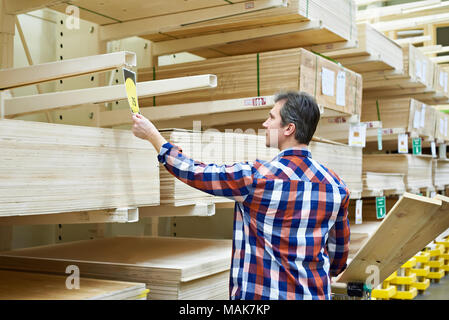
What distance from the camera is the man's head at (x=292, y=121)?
238 cm

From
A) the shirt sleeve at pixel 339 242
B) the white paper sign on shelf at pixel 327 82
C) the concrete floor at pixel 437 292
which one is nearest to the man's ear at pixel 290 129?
the shirt sleeve at pixel 339 242

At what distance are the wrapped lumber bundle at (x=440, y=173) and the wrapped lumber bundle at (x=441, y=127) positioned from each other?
302mm

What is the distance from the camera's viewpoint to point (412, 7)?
639 cm

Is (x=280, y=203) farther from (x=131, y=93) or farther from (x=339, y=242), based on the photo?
(x=131, y=93)

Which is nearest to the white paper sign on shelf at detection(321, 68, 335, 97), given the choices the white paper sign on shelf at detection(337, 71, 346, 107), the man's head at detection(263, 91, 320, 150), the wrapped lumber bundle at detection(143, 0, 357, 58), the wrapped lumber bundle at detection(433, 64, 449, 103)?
the white paper sign on shelf at detection(337, 71, 346, 107)

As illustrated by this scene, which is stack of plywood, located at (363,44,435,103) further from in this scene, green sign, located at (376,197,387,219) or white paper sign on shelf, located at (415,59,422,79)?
green sign, located at (376,197,387,219)

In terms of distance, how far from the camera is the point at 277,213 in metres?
2.29

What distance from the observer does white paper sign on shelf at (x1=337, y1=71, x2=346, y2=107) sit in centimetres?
422

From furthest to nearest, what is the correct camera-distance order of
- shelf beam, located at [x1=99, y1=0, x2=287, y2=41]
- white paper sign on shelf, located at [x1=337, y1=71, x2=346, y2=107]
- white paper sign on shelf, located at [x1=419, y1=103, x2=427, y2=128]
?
white paper sign on shelf, located at [x1=419, y1=103, x2=427, y2=128] → white paper sign on shelf, located at [x1=337, y1=71, x2=346, y2=107] → shelf beam, located at [x1=99, y1=0, x2=287, y2=41]

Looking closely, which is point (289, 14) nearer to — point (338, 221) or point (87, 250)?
point (338, 221)

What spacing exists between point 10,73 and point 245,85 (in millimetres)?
1673

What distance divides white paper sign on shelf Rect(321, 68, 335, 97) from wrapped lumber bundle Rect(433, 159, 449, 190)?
385cm

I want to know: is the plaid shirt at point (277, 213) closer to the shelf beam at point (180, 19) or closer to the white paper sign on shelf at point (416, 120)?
the shelf beam at point (180, 19)
